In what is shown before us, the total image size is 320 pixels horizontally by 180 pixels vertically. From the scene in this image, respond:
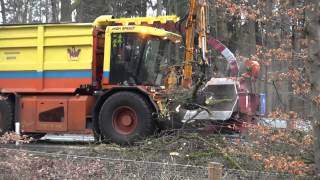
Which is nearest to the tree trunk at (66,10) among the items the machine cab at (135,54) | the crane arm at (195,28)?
the machine cab at (135,54)

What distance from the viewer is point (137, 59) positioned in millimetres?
13539

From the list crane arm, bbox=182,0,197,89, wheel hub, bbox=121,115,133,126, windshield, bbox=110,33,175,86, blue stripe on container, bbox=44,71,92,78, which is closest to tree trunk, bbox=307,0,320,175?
crane arm, bbox=182,0,197,89

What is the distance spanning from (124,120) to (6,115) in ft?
10.1

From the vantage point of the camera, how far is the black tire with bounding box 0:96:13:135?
45.4ft

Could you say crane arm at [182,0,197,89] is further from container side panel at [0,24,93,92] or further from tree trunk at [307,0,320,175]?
tree trunk at [307,0,320,175]

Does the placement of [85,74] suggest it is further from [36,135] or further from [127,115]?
[36,135]

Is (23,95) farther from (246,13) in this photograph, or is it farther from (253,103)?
(246,13)

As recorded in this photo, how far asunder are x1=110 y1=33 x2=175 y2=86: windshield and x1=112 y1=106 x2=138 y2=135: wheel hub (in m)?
0.83

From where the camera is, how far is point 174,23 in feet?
45.1

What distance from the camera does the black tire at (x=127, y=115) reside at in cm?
1236

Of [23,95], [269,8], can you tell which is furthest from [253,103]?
[23,95]

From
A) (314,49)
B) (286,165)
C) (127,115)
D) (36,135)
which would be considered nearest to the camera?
(314,49)

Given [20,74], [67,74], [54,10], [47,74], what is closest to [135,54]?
[67,74]

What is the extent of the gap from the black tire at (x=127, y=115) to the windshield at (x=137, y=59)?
785 millimetres
